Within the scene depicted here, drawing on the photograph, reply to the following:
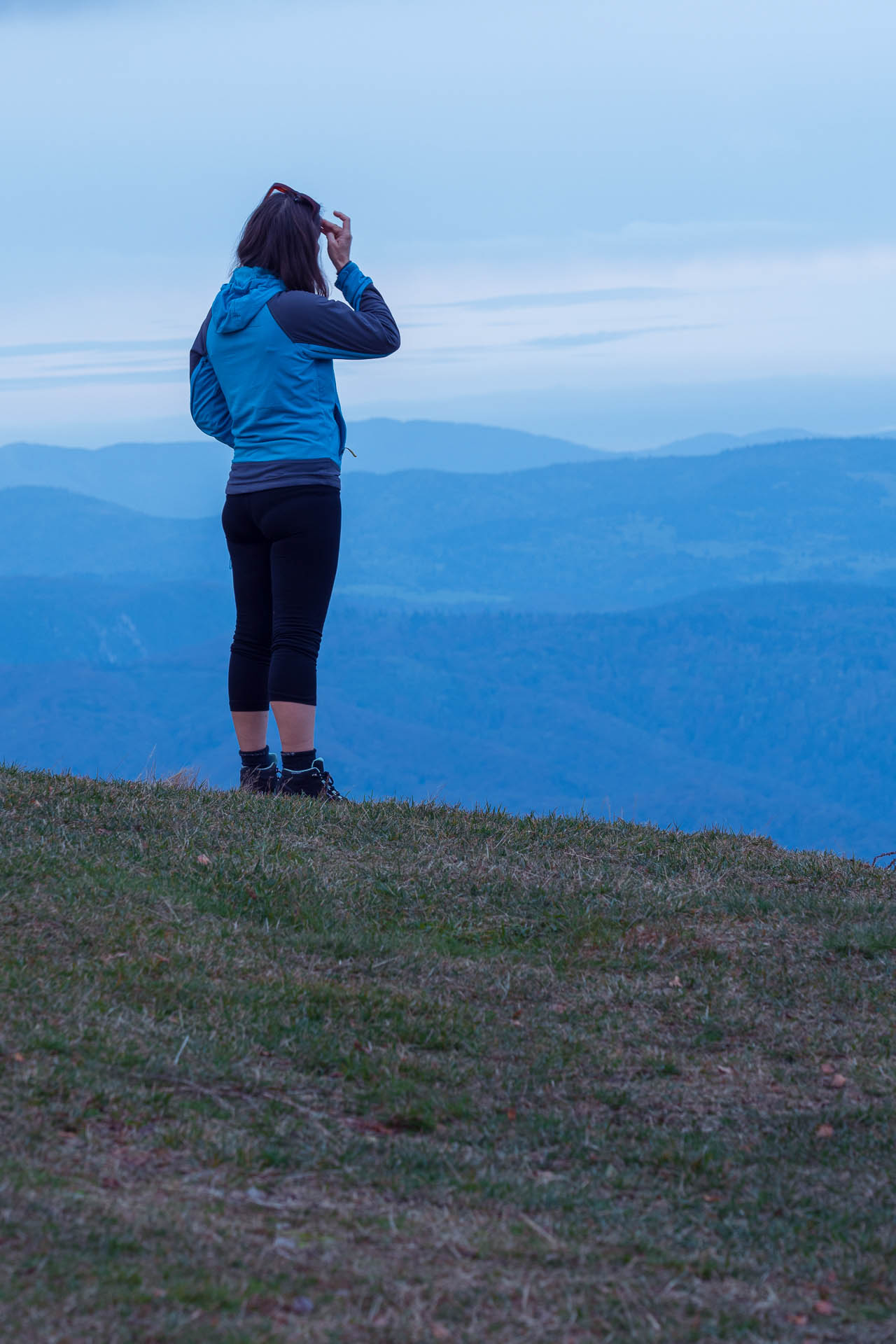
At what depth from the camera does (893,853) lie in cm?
674

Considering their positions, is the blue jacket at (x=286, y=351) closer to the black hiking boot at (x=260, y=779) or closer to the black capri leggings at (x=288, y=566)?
the black capri leggings at (x=288, y=566)

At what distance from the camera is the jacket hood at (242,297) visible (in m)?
6.23

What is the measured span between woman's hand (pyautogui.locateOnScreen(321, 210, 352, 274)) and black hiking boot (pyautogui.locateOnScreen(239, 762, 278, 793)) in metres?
2.58

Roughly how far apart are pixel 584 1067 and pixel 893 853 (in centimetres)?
339

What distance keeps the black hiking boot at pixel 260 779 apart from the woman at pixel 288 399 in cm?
36

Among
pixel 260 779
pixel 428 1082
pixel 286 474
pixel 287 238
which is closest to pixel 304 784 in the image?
pixel 260 779

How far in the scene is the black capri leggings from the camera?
6.35 m

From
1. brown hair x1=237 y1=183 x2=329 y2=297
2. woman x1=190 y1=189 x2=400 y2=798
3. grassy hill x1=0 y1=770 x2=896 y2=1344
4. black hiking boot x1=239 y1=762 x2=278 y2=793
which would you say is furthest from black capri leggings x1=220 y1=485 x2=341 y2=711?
brown hair x1=237 y1=183 x2=329 y2=297

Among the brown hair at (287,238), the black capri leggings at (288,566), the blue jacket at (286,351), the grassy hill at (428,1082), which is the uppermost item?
the brown hair at (287,238)

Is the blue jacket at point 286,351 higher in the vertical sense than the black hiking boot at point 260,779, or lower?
higher

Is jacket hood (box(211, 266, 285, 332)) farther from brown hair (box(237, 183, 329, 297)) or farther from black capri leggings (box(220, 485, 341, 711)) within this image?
black capri leggings (box(220, 485, 341, 711))

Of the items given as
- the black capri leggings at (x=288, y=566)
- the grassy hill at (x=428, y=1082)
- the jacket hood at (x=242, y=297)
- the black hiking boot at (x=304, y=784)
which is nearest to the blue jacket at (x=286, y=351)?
the jacket hood at (x=242, y=297)

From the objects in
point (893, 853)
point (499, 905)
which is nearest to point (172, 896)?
point (499, 905)

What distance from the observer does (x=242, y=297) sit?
629 centimetres
